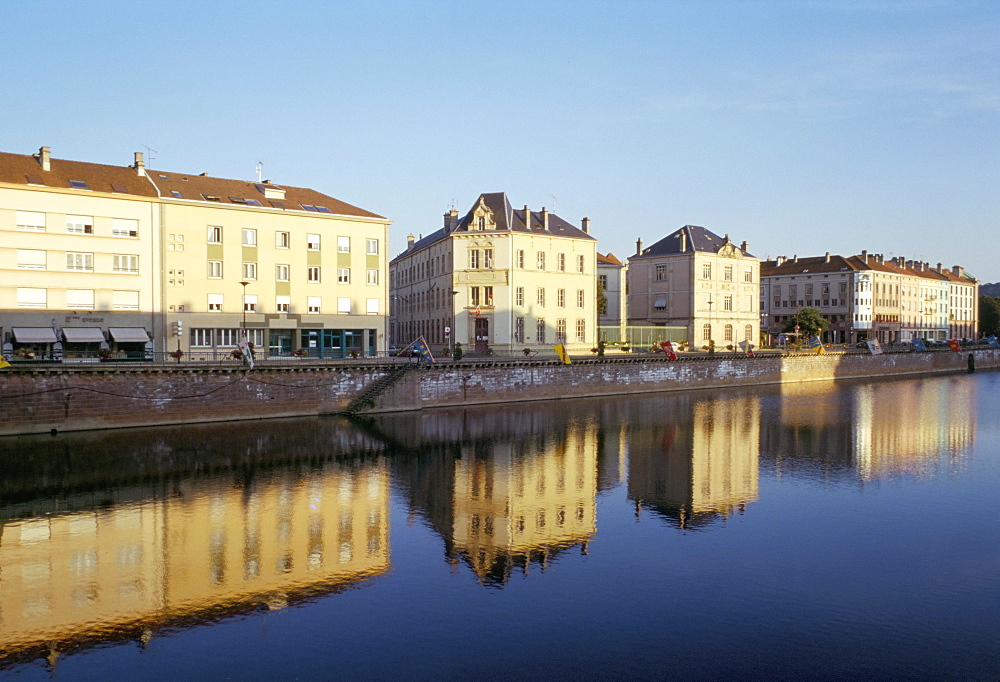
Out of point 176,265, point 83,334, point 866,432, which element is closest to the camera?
point 866,432

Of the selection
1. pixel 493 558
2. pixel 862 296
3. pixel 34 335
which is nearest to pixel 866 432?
pixel 493 558

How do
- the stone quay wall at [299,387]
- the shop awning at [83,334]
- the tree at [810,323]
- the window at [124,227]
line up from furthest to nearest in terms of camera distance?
the tree at [810,323]
the window at [124,227]
the shop awning at [83,334]
the stone quay wall at [299,387]

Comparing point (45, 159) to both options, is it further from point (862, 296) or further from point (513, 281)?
point (862, 296)

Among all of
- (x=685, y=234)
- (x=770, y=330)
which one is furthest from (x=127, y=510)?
(x=770, y=330)

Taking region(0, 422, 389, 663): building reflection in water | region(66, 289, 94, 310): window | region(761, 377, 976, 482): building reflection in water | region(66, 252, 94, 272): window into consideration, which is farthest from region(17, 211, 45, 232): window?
region(761, 377, 976, 482): building reflection in water

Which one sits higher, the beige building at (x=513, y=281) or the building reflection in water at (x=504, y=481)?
the beige building at (x=513, y=281)

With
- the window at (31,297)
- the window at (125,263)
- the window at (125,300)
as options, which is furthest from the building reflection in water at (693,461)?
the window at (31,297)

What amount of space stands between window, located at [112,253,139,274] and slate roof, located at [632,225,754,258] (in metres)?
60.7

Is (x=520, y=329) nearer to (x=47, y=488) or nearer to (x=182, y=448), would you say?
(x=182, y=448)

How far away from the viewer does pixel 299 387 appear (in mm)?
45719

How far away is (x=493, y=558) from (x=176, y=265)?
39.7 metres

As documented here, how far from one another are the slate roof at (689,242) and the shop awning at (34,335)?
66.2 metres

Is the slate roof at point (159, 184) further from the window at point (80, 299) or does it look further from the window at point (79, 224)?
the window at point (80, 299)

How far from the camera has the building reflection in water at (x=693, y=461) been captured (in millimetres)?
26328
